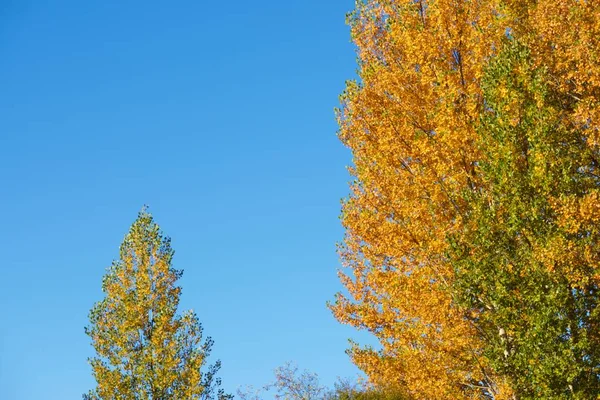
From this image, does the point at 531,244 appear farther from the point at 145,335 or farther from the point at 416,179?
the point at 145,335

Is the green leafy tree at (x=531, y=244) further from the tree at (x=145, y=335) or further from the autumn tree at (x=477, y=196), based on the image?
the tree at (x=145, y=335)

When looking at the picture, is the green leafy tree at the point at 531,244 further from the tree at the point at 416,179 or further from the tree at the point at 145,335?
the tree at the point at 145,335

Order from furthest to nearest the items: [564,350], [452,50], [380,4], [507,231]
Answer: [380,4]
[452,50]
[507,231]
[564,350]

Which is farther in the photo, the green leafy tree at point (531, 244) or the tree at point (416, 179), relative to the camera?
the tree at point (416, 179)

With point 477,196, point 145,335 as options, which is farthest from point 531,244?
point 145,335

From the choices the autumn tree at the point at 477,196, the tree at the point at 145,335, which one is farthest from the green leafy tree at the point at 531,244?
the tree at the point at 145,335

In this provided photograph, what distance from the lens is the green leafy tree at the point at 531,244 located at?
1200 cm

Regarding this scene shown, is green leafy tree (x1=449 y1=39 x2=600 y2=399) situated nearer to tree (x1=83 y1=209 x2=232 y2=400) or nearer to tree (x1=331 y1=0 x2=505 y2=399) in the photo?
tree (x1=331 y1=0 x2=505 y2=399)

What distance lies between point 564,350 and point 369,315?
4652 mm

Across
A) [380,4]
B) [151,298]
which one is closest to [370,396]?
[151,298]

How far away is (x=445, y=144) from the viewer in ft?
46.4

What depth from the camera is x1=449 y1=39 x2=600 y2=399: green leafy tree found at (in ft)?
39.4

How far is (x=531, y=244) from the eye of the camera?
12.6 m

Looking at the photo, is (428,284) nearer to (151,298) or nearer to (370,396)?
(151,298)
